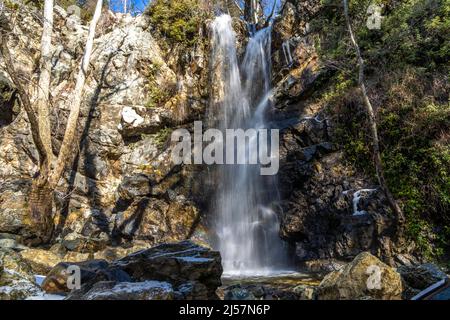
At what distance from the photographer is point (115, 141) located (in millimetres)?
13516

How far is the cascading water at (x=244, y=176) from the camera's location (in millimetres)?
9453

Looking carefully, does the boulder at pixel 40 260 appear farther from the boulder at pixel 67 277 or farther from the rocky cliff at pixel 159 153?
Answer: the boulder at pixel 67 277

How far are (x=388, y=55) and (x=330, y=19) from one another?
3487 mm

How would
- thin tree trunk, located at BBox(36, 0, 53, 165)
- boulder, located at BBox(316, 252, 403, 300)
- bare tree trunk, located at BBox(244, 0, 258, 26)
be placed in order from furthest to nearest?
bare tree trunk, located at BBox(244, 0, 258, 26) < thin tree trunk, located at BBox(36, 0, 53, 165) < boulder, located at BBox(316, 252, 403, 300)

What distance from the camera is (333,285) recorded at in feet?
14.4

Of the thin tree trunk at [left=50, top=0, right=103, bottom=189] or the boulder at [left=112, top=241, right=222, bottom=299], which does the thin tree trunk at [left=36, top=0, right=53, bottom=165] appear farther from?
the boulder at [left=112, top=241, right=222, bottom=299]

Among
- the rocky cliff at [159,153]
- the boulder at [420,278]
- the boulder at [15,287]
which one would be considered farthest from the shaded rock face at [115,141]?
the boulder at [420,278]

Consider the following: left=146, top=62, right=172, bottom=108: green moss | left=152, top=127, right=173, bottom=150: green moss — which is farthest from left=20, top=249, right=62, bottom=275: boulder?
left=146, top=62, right=172, bottom=108: green moss

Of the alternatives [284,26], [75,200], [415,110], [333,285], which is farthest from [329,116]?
[75,200]

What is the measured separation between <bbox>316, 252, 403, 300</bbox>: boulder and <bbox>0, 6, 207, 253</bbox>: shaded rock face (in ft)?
21.8

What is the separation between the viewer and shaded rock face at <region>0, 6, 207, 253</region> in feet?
35.0

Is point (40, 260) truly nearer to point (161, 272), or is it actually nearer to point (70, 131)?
point (161, 272)

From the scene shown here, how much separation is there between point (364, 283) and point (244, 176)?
710cm

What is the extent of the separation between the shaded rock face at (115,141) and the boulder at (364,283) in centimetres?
665
